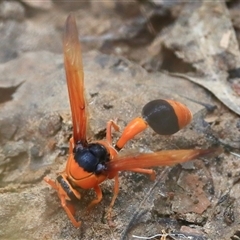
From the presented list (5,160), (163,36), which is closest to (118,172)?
(5,160)

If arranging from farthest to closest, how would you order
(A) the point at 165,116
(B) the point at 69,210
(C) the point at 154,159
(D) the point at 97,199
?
(A) the point at 165,116
(D) the point at 97,199
(B) the point at 69,210
(C) the point at 154,159

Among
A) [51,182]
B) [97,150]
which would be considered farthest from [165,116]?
[51,182]

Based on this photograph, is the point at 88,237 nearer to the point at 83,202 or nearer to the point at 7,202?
the point at 83,202

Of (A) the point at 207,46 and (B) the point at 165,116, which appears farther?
(A) the point at 207,46

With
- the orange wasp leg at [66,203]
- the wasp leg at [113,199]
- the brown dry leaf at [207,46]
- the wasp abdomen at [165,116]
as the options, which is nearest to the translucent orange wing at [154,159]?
the wasp leg at [113,199]

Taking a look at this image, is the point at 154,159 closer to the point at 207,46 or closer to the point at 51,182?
the point at 51,182

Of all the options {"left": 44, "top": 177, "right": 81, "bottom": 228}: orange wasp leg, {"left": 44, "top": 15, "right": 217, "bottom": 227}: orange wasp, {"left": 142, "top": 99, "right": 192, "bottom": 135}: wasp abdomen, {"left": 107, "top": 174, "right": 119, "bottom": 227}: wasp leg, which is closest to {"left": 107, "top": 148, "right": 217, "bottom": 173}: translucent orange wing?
{"left": 44, "top": 15, "right": 217, "bottom": 227}: orange wasp

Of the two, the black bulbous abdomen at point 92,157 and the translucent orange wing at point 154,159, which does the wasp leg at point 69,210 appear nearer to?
the black bulbous abdomen at point 92,157
